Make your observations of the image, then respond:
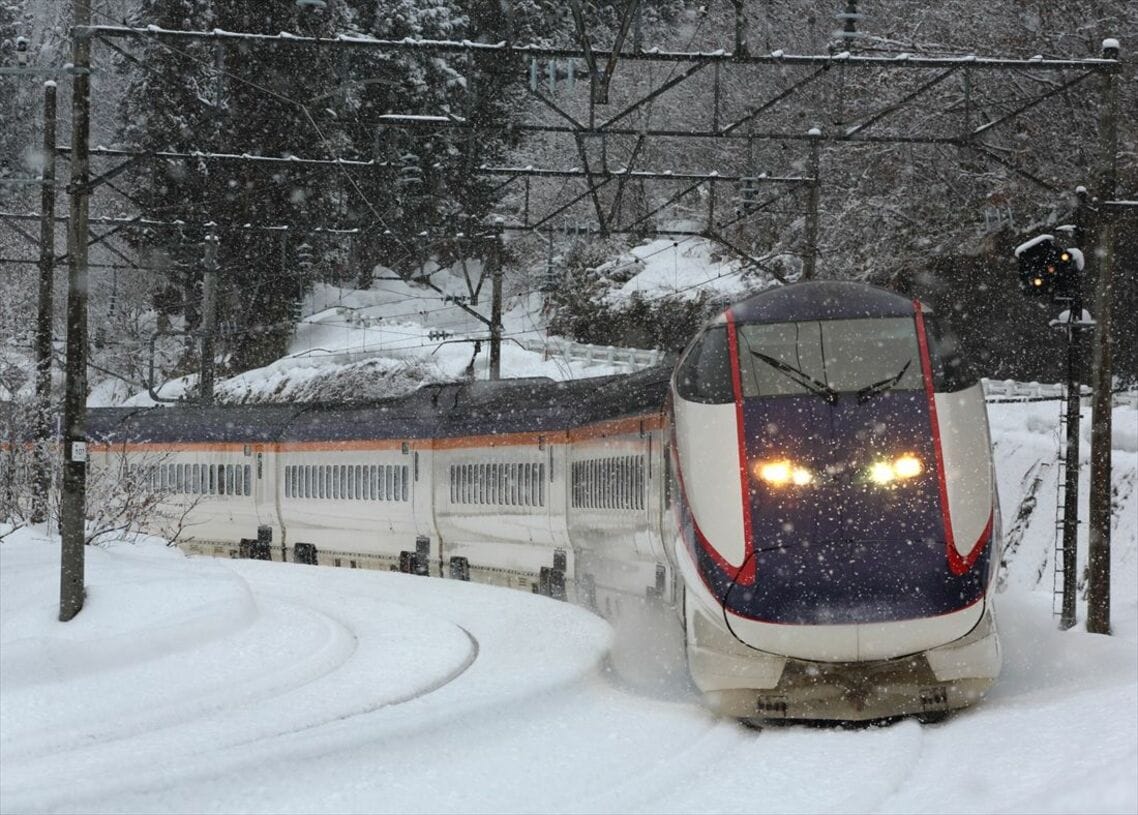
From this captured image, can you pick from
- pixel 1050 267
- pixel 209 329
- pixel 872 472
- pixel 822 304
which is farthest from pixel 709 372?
pixel 209 329

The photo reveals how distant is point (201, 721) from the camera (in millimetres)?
11109

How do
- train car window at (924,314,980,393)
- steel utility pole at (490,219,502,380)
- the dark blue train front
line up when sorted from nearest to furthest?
the dark blue train front
train car window at (924,314,980,393)
steel utility pole at (490,219,502,380)

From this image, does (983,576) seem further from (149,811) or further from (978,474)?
(149,811)

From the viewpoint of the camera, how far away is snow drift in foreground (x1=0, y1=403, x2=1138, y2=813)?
310 inches

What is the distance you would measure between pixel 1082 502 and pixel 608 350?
25.9 metres

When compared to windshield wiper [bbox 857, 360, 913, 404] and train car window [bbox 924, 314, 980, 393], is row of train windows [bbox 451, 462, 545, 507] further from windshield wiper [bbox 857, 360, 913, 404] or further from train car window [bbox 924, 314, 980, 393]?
windshield wiper [bbox 857, 360, 913, 404]

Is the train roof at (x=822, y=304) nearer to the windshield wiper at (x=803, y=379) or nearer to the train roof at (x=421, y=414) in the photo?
the windshield wiper at (x=803, y=379)

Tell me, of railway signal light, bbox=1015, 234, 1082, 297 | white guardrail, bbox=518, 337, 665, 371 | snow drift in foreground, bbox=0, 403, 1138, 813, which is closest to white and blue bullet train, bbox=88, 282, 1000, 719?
snow drift in foreground, bbox=0, 403, 1138, 813

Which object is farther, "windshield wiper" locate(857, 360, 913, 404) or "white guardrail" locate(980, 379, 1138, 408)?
"white guardrail" locate(980, 379, 1138, 408)

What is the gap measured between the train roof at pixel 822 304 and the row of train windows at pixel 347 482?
14.9 metres

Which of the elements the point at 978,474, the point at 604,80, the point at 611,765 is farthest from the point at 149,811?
the point at 604,80

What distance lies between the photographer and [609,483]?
57.5 feet

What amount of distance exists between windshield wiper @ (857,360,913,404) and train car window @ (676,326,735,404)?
32.6 inches

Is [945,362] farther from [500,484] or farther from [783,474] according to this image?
[500,484]
